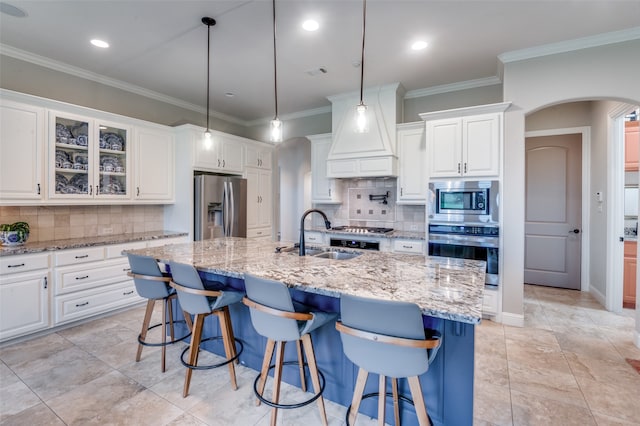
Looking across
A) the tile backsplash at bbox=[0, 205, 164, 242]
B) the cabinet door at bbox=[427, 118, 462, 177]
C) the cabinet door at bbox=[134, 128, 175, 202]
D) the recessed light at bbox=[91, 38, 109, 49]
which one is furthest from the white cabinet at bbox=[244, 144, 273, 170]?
the cabinet door at bbox=[427, 118, 462, 177]

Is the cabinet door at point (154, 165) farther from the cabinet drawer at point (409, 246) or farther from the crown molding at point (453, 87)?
the crown molding at point (453, 87)

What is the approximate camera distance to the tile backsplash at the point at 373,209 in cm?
439

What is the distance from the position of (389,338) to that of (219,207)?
3664mm

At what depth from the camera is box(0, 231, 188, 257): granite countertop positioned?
2.84 m

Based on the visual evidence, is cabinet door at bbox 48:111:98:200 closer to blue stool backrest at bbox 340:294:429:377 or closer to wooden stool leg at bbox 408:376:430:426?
blue stool backrest at bbox 340:294:429:377

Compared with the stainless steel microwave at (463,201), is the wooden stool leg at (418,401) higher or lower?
lower

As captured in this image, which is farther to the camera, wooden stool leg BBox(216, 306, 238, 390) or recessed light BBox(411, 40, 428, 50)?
recessed light BBox(411, 40, 428, 50)

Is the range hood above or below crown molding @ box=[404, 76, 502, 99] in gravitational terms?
below

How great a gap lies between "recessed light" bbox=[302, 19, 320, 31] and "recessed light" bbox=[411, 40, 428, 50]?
39.3 inches

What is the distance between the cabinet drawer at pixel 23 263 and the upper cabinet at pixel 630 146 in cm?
650

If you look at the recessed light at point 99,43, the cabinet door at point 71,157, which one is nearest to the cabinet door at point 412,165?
the recessed light at point 99,43

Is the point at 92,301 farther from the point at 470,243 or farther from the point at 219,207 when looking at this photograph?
the point at 470,243

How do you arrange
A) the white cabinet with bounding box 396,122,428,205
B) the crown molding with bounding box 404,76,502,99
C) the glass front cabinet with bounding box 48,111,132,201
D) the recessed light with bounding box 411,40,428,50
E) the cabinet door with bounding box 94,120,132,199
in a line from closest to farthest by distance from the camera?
1. the recessed light with bounding box 411,40,428,50
2. the glass front cabinet with bounding box 48,111,132,201
3. the cabinet door with bounding box 94,120,132,199
4. the crown molding with bounding box 404,76,502,99
5. the white cabinet with bounding box 396,122,428,205

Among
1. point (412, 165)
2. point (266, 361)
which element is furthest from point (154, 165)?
point (412, 165)
